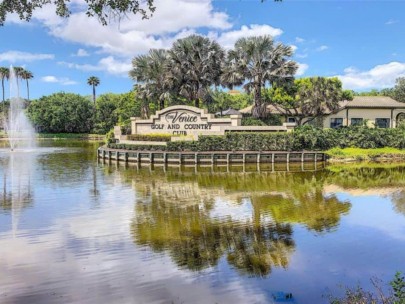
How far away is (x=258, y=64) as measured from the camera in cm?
4650

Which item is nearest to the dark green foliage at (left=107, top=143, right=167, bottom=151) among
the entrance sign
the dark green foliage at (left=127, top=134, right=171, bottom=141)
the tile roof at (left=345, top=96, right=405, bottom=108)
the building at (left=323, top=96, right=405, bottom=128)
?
the dark green foliage at (left=127, top=134, right=171, bottom=141)

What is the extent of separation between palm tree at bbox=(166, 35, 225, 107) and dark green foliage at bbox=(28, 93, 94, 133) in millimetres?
51721

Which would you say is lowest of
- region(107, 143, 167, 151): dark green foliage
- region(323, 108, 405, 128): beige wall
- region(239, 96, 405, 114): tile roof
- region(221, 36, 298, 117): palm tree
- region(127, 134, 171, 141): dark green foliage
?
region(107, 143, 167, 151): dark green foliage

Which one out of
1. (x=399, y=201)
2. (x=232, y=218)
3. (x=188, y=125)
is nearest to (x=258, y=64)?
(x=188, y=125)

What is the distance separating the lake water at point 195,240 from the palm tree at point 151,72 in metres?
30.2

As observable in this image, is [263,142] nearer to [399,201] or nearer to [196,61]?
[196,61]

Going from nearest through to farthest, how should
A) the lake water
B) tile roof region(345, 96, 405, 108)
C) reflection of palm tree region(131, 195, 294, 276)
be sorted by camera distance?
the lake water → reflection of palm tree region(131, 195, 294, 276) → tile roof region(345, 96, 405, 108)

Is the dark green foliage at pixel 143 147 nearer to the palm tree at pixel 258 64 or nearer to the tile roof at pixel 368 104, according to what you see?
the palm tree at pixel 258 64

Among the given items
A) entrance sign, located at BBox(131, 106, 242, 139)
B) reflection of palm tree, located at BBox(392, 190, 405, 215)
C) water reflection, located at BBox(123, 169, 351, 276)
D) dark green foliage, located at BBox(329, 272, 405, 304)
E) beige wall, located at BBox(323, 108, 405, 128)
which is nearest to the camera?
dark green foliage, located at BBox(329, 272, 405, 304)

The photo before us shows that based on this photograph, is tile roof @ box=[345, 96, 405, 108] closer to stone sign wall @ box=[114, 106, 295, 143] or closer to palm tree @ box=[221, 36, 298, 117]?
palm tree @ box=[221, 36, 298, 117]

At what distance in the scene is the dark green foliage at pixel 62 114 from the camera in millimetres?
95625

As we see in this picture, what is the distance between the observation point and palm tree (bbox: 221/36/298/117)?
150 ft

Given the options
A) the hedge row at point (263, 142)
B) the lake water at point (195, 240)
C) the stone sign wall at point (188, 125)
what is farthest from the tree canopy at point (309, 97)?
the lake water at point (195, 240)

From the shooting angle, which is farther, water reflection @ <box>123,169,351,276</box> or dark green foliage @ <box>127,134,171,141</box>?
dark green foliage @ <box>127,134,171,141</box>
